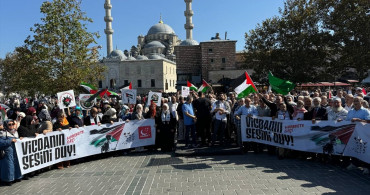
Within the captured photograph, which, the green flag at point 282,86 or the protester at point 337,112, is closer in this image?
the protester at point 337,112

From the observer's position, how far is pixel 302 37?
22922 millimetres

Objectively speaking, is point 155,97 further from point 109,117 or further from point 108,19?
point 108,19

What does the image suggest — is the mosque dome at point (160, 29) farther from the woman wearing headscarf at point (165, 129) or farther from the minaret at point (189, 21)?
the woman wearing headscarf at point (165, 129)

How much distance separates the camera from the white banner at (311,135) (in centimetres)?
Answer: 630

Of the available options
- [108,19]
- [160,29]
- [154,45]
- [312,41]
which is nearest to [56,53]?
[312,41]

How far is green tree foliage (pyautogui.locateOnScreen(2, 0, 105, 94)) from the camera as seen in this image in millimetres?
15047

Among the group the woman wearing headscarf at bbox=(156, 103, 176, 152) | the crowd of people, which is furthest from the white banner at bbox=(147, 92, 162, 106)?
the woman wearing headscarf at bbox=(156, 103, 176, 152)

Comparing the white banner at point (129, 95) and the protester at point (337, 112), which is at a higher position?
the white banner at point (129, 95)

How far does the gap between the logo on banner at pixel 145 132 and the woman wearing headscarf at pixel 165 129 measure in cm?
30

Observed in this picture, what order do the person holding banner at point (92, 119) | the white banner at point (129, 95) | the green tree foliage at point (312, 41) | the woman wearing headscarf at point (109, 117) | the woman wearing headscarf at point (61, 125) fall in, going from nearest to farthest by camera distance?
the woman wearing headscarf at point (61, 125) < the person holding banner at point (92, 119) < the woman wearing headscarf at point (109, 117) < the white banner at point (129, 95) < the green tree foliage at point (312, 41)

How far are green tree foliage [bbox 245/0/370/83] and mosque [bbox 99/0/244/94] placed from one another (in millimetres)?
13022

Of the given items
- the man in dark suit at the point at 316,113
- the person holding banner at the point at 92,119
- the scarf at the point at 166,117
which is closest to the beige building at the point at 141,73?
the scarf at the point at 166,117

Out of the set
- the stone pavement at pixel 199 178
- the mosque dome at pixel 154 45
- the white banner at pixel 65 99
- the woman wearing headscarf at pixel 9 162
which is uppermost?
the mosque dome at pixel 154 45

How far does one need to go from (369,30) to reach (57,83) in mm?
21854
